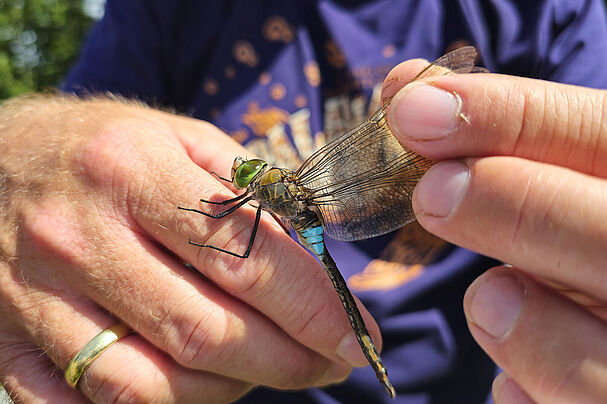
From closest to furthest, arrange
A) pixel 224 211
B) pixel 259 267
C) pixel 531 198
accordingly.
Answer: pixel 531 198
pixel 259 267
pixel 224 211

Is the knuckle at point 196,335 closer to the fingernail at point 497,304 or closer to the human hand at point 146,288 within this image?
the human hand at point 146,288

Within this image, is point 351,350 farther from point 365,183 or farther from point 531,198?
point 531,198

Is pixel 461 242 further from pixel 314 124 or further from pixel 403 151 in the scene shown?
pixel 314 124

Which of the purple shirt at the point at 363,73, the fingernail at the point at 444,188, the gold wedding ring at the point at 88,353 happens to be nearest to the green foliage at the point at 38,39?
the purple shirt at the point at 363,73

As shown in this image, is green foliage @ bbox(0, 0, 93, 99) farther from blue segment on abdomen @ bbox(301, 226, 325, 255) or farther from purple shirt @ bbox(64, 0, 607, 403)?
blue segment on abdomen @ bbox(301, 226, 325, 255)

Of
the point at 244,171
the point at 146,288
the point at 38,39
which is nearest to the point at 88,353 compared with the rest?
the point at 146,288

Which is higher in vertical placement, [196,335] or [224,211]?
[224,211]

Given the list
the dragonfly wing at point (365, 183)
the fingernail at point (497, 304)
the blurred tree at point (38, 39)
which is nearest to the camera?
the fingernail at point (497, 304)
